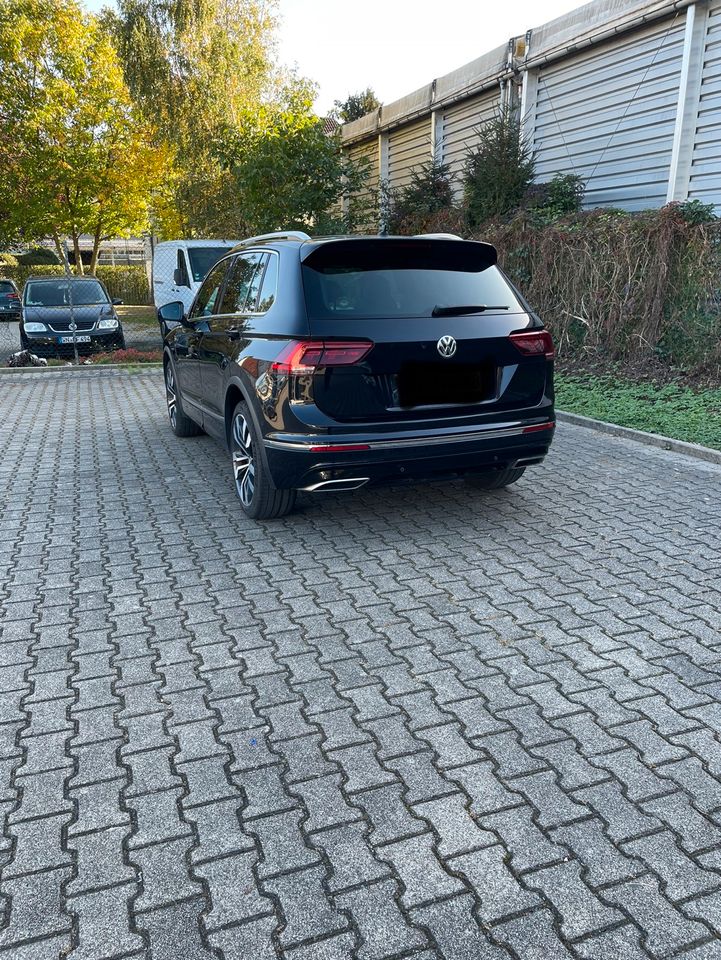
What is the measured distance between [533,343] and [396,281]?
3.12ft

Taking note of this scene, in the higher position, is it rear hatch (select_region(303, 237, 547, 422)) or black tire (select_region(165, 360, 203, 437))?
rear hatch (select_region(303, 237, 547, 422))

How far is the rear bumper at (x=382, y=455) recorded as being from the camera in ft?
14.6

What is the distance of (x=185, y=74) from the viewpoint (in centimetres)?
2530

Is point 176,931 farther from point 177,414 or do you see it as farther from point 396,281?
point 177,414

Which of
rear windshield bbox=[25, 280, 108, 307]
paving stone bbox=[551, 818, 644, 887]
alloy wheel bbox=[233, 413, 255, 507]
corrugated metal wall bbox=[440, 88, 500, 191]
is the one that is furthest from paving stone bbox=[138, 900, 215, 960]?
corrugated metal wall bbox=[440, 88, 500, 191]

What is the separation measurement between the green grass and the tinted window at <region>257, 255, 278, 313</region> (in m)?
4.30

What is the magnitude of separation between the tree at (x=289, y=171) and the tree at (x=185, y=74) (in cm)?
707

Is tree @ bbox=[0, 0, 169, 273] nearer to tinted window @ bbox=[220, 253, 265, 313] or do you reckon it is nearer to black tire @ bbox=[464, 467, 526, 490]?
tinted window @ bbox=[220, 253, 265, 313]

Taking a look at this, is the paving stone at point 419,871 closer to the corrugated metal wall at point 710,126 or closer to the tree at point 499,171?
the corrugated metal wall at point 710,126

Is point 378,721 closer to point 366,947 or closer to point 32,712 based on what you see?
point 366,947

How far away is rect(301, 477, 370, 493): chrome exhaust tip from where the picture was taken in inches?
179

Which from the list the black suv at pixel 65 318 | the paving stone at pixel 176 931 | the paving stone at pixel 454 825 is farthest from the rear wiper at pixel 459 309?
the black suv at pixel 65 318

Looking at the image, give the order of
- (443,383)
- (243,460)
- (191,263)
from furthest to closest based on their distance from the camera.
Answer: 1. (191,263)
2. (243,460)
3. (443,383)

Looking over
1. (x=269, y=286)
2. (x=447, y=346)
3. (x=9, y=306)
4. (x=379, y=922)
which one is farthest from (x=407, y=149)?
(x=379, y=922)
